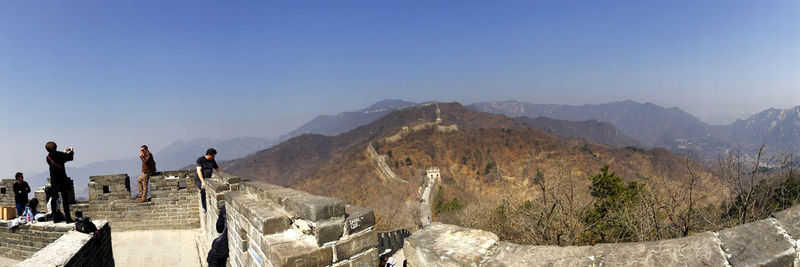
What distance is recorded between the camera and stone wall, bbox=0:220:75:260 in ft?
22.7

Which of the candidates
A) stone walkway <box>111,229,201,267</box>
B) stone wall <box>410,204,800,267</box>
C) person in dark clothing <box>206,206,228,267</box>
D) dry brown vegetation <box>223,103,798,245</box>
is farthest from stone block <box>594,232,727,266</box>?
stone walkway <box>111,229,201,267</box>

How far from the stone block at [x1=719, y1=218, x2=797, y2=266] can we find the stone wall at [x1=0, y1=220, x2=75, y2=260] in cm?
940

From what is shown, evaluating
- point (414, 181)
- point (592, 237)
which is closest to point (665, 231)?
point (592, 237)

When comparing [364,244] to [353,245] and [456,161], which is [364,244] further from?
[456,161]

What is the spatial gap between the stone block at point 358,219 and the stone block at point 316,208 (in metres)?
0.11

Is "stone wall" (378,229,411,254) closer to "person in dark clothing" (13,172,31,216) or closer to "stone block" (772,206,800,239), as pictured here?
"person in dark clothing" (13,172,31,216)

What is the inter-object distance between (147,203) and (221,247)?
7.23 metres

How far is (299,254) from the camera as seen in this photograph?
272 cm

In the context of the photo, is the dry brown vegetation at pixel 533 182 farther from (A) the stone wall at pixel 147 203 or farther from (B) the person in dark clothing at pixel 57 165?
(B) the person in dark clothing at pixel 57 165

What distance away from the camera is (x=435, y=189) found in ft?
168

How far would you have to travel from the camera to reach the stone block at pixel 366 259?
301cm

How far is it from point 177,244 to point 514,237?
1105 cm

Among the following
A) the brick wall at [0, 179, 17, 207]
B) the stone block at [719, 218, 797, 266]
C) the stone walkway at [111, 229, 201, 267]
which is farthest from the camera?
the brick wall at [0, 179, 17, 207]

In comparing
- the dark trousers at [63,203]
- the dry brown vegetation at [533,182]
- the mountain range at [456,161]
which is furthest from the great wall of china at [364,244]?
the mountain range at [456,161]
